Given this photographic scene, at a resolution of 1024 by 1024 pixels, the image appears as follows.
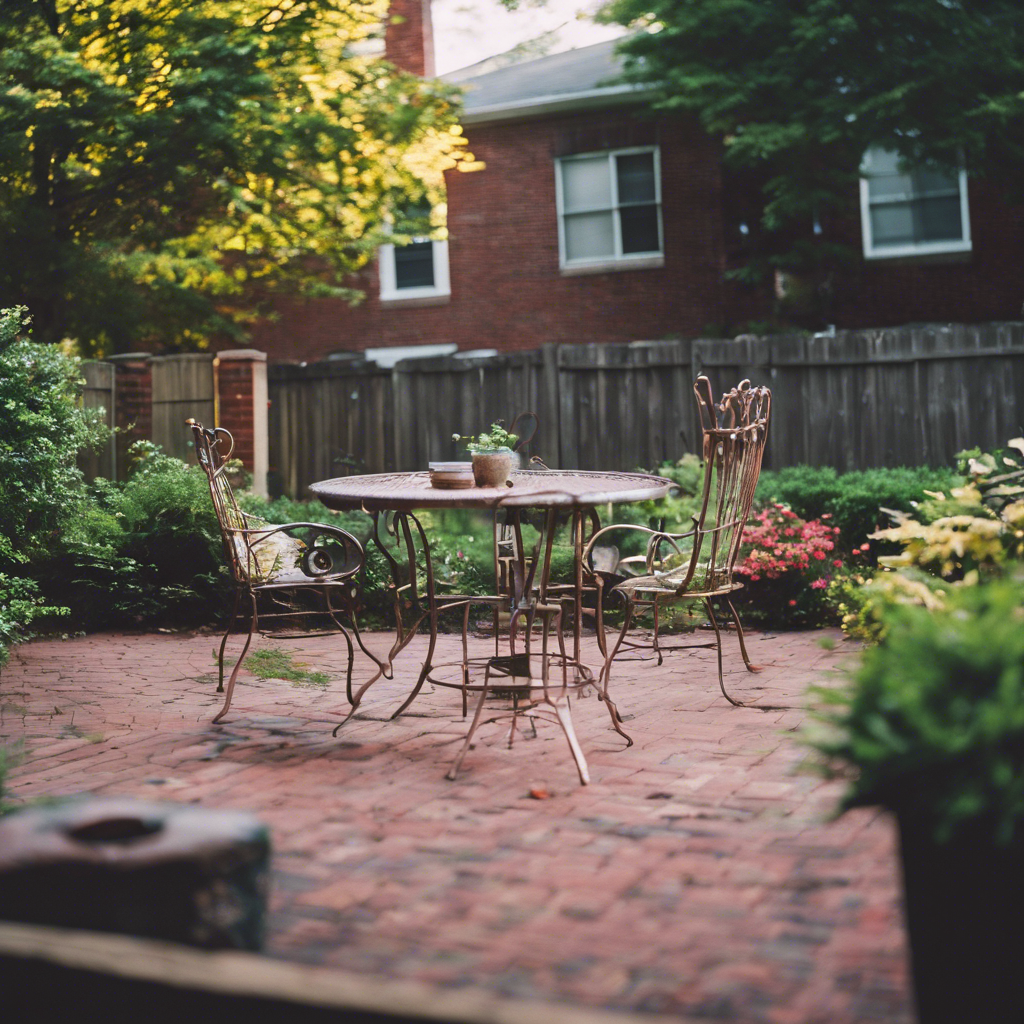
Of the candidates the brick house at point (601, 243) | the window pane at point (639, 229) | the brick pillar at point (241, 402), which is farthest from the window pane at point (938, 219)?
the brick pillar at point (241, 402)

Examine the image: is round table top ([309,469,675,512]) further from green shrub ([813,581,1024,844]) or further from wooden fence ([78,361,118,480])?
wooden fence ([78,361,118,480])

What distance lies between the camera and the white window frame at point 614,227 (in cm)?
1591

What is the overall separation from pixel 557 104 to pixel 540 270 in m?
2.31

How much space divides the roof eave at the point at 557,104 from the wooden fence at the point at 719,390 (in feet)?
20.7

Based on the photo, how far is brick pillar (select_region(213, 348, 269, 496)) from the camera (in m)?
9.41

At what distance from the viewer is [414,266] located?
17.4 m

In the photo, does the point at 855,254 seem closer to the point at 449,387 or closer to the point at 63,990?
the point at 449,387

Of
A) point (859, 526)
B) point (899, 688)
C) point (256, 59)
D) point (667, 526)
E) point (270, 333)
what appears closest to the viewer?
point (899, 688)

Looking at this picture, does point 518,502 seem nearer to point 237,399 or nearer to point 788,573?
point 788,573

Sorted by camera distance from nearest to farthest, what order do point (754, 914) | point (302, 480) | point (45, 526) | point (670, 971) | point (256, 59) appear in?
1. point (670, 971)
2. point (754, 914)
3. point (45, 526)
4. point (256, 59)
5. point (302, 480)

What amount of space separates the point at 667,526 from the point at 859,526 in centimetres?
134

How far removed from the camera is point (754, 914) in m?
2.80

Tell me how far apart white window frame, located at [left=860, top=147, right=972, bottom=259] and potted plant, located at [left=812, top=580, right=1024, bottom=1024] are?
45.1 feet

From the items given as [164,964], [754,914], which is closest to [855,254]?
[754,914]
